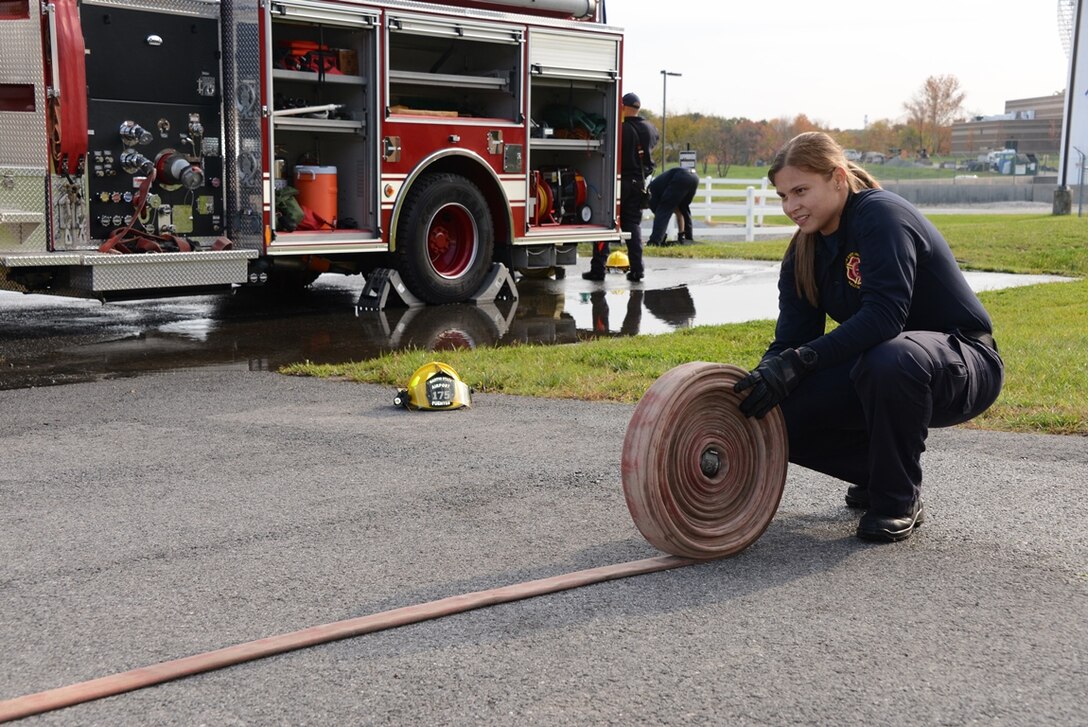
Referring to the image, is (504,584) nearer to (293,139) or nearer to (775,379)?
(775,379)

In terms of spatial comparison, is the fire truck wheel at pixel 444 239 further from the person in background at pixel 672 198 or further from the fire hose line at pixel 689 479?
the person in background at pixel 672 198

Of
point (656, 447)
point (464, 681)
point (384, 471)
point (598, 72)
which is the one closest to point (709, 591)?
point (656, 447)

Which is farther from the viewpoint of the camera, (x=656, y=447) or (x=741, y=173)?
(x=741, y=173)

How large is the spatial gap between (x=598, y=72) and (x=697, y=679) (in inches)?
414

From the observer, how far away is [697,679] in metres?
3.34

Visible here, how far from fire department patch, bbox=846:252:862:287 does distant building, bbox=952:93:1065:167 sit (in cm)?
11790

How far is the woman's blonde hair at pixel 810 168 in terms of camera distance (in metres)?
4.49

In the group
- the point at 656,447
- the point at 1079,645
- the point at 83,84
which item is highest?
the point at 83,84

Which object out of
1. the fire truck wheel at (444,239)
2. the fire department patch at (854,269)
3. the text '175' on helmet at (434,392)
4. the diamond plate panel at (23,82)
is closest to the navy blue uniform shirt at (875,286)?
the fire department patch at (854,269)

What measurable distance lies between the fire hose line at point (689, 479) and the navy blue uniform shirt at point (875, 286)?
0.36 meters

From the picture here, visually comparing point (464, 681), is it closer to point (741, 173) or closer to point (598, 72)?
point (598, 72)

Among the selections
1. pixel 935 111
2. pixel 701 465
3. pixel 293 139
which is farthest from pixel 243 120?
pixel 935 111

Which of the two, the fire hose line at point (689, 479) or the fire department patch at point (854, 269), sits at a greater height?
the fire department patch at point (854, 269)

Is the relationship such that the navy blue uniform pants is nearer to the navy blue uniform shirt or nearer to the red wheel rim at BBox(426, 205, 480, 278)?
the navy blue uniform shirt
